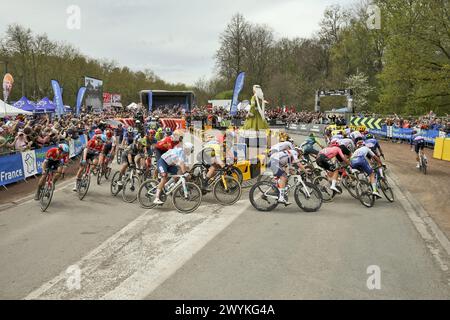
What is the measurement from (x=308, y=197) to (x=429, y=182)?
6665 millimetres

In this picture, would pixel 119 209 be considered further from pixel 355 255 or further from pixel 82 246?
pixel 355 255

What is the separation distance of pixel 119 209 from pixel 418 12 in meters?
26.6

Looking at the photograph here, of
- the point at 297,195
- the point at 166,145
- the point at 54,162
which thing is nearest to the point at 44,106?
the point at 54,162

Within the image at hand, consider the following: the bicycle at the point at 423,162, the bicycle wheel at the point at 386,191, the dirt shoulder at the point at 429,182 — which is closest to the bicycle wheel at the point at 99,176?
the bicycle wheel at the point at 386,191

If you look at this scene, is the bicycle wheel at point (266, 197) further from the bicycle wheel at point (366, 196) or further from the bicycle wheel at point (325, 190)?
the bicycle wheel at point (366, 196)

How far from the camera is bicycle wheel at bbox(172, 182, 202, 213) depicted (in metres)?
9.97

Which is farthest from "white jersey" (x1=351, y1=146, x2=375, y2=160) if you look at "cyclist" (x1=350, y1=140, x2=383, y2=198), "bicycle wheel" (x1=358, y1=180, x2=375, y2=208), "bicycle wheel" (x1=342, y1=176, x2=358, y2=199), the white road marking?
the white road marking

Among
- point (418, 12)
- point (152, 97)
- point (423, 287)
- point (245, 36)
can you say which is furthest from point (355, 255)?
point (245, 36)

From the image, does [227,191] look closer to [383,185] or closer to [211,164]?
[211,164]

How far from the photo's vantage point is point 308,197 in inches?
394

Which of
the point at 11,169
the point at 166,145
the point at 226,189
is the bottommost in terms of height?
the point at 226,189

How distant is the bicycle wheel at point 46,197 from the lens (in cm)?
1044

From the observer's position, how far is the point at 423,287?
5.68 metres

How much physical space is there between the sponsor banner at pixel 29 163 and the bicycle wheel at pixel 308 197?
32.6 ft
